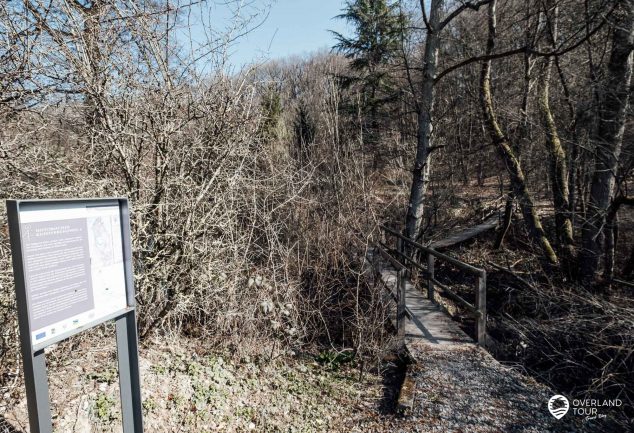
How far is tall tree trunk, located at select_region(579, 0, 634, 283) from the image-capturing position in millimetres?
6977

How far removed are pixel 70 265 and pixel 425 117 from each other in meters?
8.60

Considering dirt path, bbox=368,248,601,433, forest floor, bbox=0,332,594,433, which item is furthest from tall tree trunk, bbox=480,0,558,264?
forest floor, bbox=0,332,594,433

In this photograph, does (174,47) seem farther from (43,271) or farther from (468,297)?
(468,297)

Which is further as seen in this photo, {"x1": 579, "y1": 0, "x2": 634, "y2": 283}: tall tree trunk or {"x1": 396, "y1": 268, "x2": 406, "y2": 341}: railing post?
{"x1": 579, "y1": 0, "x2": 634, "y2": 283}: tall tree trunk

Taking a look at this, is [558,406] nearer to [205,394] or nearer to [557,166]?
[205,394]

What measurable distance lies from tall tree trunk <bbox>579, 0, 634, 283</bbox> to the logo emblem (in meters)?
4.23

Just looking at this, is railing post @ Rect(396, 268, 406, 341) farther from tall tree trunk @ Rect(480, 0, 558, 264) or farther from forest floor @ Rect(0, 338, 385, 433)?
tall tree trunk @ Rect(480, 0, 558, 264)

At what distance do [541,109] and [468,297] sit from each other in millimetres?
4998

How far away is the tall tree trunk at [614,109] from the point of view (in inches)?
275

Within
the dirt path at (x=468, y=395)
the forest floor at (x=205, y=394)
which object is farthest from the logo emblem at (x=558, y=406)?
the forest floor at (x=205, y=394)

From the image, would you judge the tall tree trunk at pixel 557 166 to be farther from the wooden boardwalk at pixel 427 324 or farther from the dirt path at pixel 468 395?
the dirt path at pixel 468 395

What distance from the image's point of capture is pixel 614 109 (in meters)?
7.46

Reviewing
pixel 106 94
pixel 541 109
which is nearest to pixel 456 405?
pixel 106 94

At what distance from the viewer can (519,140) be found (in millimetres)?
11484
